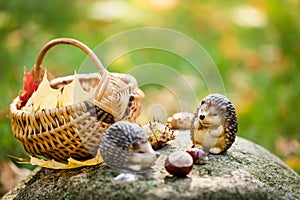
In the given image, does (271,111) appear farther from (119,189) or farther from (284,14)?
(119,189)

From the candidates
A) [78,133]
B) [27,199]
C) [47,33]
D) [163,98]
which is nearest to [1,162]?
[27,199]

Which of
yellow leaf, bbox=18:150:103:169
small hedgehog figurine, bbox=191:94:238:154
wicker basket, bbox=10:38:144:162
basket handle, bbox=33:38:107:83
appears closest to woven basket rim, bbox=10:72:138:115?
wicker basket, bbox=10:38:144:162

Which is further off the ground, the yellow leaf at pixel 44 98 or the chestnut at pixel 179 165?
the yellow leaf at pixel 44 98

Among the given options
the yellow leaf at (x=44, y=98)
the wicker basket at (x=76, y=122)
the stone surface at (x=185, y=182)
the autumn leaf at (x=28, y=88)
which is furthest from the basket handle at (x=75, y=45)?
the stone surface at (x=185, y=182)

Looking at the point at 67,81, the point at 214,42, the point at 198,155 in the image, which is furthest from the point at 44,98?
the point at 214,42

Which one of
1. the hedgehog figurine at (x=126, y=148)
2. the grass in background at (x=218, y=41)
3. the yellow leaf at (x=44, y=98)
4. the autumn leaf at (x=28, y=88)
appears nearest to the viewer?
the hedgehog figurine at (x=126, y=148)

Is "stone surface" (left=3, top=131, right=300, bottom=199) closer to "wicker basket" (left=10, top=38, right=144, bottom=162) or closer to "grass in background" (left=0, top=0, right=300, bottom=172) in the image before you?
"wicker basket" (left=10, top=38, right=144, bottom=162)

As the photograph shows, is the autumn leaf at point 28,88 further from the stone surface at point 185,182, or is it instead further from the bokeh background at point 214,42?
the bokeh background at point 214,42
